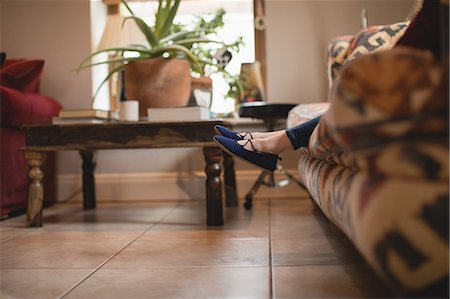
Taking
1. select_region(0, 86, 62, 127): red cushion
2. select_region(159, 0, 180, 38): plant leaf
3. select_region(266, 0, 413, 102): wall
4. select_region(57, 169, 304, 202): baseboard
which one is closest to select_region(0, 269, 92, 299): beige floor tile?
select_region(0, 86, 62, 127): red cushion

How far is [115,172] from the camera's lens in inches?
114

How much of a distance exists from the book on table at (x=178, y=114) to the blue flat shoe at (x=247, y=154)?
0.50 meters

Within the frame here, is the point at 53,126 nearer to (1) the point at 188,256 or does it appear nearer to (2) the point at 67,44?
(1) the point at 188,256

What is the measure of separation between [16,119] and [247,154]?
1.31 meters

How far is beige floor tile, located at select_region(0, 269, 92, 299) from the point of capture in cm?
106

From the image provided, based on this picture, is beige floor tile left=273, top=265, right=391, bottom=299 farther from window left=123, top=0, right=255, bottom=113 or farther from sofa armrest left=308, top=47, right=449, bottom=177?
window left=123, top=0, right=255, bottom=113

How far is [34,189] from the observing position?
1.93m

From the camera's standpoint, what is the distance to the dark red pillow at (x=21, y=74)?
2.32 meters

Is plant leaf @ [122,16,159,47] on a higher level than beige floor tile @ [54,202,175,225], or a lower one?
higher

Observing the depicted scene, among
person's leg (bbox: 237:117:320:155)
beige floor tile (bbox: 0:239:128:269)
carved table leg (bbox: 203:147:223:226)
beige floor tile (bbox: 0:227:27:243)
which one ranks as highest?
person's leg (bbox: 237:117:320:155)

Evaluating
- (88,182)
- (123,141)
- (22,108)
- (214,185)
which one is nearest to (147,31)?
(123,141)

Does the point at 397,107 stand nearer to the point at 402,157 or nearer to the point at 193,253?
the point at 402,157

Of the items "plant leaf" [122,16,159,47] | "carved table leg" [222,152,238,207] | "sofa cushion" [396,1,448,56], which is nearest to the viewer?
"sofa cushion" [396,1,448,56]

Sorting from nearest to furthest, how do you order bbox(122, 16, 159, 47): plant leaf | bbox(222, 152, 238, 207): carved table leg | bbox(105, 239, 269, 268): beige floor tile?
bbox(105, 239, 269, 268): beige floor tile
bbox(122, 16, 159, 47): plant leaf
bbox(222, 152, 238, 207): carved table leg
